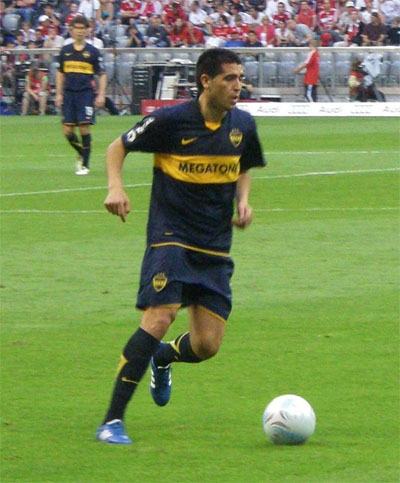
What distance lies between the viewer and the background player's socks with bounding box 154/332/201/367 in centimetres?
757

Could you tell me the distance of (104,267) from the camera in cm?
1317

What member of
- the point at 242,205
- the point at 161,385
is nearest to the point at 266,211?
the point at 161,385

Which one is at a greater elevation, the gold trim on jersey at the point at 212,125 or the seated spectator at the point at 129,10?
the gold trim on jersey at the point at 212,125

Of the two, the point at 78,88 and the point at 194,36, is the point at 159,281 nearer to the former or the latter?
the point at 78,88

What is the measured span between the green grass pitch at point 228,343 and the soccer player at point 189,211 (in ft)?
1.60

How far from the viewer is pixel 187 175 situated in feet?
23.5

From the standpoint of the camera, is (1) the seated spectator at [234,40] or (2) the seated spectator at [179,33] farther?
(2) the seated spectator at [179,33]

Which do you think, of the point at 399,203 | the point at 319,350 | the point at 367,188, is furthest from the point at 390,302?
the point at 367,188

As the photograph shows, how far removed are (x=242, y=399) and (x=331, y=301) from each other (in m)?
3.36

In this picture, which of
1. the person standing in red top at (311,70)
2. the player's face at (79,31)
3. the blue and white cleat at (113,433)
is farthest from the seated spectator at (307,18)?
the blue and white cleat at (113,433)

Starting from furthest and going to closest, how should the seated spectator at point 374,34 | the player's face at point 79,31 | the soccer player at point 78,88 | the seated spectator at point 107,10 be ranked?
the seated spectator at point 107,10
the seated spectator at point 374,34
the soccer player at point 78,88
the player's face at point 79,31

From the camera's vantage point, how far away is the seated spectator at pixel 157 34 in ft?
133

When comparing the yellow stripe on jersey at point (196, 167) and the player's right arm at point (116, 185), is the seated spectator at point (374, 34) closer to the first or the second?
the yellow stripe on jersey at point (196, 167)

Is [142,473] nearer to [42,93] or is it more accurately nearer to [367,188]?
→ [367,188]
